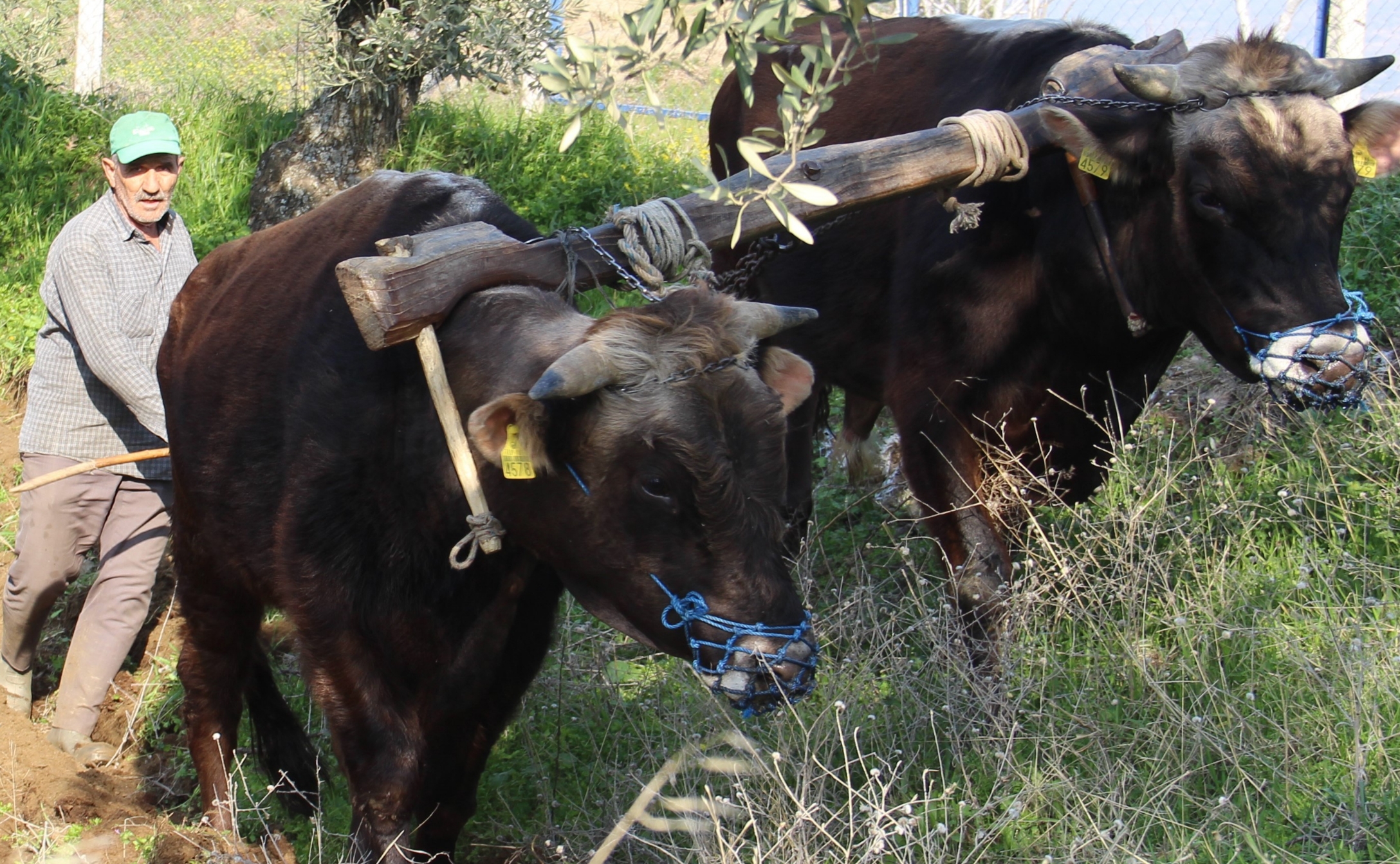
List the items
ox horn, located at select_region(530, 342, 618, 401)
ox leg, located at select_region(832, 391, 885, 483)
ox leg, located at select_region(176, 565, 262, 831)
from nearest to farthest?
ox horn, located at select_region(530, 342, 618, 401) < ox leg, located at select_region(176, 565, 262, 831) < ox leg, located at select_region(832, 391, 885, 483)

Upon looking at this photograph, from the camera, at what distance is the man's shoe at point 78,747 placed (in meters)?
5.18

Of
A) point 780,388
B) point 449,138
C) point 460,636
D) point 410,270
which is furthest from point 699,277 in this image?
point 449,138

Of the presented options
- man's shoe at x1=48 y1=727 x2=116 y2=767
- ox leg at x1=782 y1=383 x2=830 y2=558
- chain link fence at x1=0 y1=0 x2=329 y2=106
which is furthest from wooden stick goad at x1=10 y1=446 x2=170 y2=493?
chain link fence at x1=0 y1=0 x2=329 y2=106

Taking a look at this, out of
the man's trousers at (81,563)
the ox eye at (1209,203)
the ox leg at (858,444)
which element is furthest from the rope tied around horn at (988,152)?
the man's trousers at (81,563)

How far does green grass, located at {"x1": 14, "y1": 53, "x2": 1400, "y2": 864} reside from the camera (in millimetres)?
3410

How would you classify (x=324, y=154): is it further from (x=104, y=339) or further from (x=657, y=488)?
(x=657, y=488)

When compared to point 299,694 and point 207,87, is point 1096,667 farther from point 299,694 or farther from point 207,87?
point 207,87

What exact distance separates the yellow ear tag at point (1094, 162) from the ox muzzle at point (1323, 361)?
0.80m

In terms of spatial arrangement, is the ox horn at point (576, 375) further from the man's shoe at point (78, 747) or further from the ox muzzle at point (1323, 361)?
the man's shoe at point (78, 747)

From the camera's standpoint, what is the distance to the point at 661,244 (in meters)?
3.62

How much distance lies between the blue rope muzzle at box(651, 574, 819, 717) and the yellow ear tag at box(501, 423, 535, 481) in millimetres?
511

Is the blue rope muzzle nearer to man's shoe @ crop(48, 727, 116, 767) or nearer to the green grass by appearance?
the green grass

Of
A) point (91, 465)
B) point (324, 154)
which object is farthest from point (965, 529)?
point (324, 154)

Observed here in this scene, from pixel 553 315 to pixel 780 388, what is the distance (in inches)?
24.9
